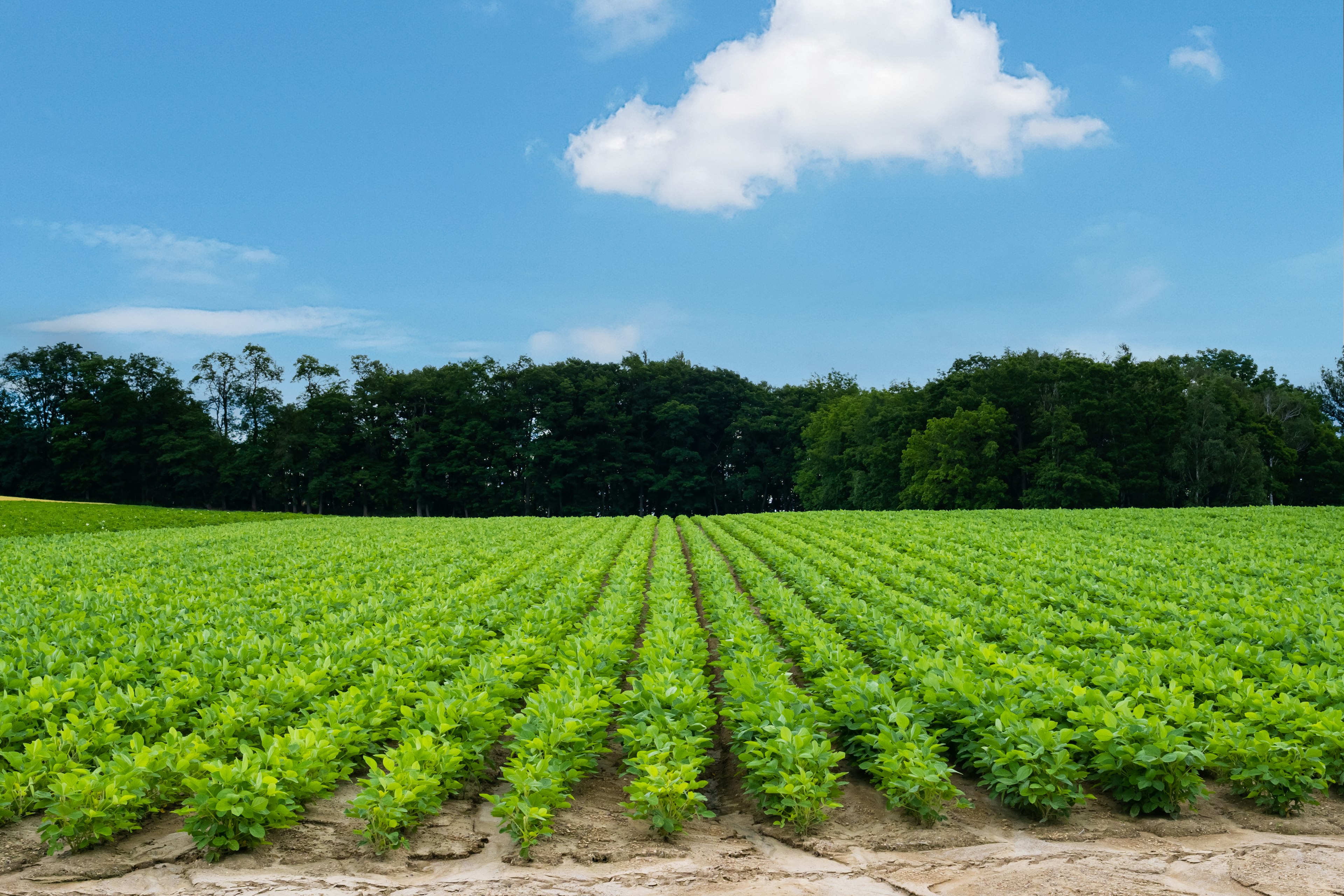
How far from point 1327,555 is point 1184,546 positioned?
3224mm

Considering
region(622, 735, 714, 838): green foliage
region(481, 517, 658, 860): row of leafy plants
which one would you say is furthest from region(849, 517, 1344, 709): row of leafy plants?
region(622, 735, 714, 838): green foliage

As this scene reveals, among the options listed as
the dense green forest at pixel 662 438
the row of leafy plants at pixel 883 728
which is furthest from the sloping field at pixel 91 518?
the row of leafy plants at pixel 883 728

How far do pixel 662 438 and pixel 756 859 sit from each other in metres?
78.6

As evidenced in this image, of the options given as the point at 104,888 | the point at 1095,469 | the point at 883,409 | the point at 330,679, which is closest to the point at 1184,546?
the point at 330,679

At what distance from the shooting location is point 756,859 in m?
4.59

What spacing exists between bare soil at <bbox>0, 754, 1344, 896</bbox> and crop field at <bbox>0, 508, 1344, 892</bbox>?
0.09 m

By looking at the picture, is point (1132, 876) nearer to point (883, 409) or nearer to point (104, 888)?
point (104, 888)

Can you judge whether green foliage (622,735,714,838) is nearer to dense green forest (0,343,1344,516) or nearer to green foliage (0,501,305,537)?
green foliage (0,501,305,537)

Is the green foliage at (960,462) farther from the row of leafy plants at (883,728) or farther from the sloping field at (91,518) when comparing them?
the row of leafy plants at (883,728)

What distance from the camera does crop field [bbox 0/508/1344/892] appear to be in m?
4.75

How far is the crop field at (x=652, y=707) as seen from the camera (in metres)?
A: 4.75

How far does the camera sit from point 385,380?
254 feet

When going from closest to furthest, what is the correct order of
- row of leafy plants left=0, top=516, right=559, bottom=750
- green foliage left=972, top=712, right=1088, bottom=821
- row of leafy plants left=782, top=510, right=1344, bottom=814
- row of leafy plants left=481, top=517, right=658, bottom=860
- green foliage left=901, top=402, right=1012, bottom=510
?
row of leafy plants left=481, top=517, right=658, bottom=860, green foliage left=972, top=712, right=1088, bottom=821, row of leafy plants left=782, top=510, right=1344, bottom=814, row of leafy plants left=0, top=516, right=559, bottom=750, green foliage left=901, top=402, right=1012, bottom=510

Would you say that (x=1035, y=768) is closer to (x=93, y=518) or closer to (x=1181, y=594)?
(x=1181, y=594)
